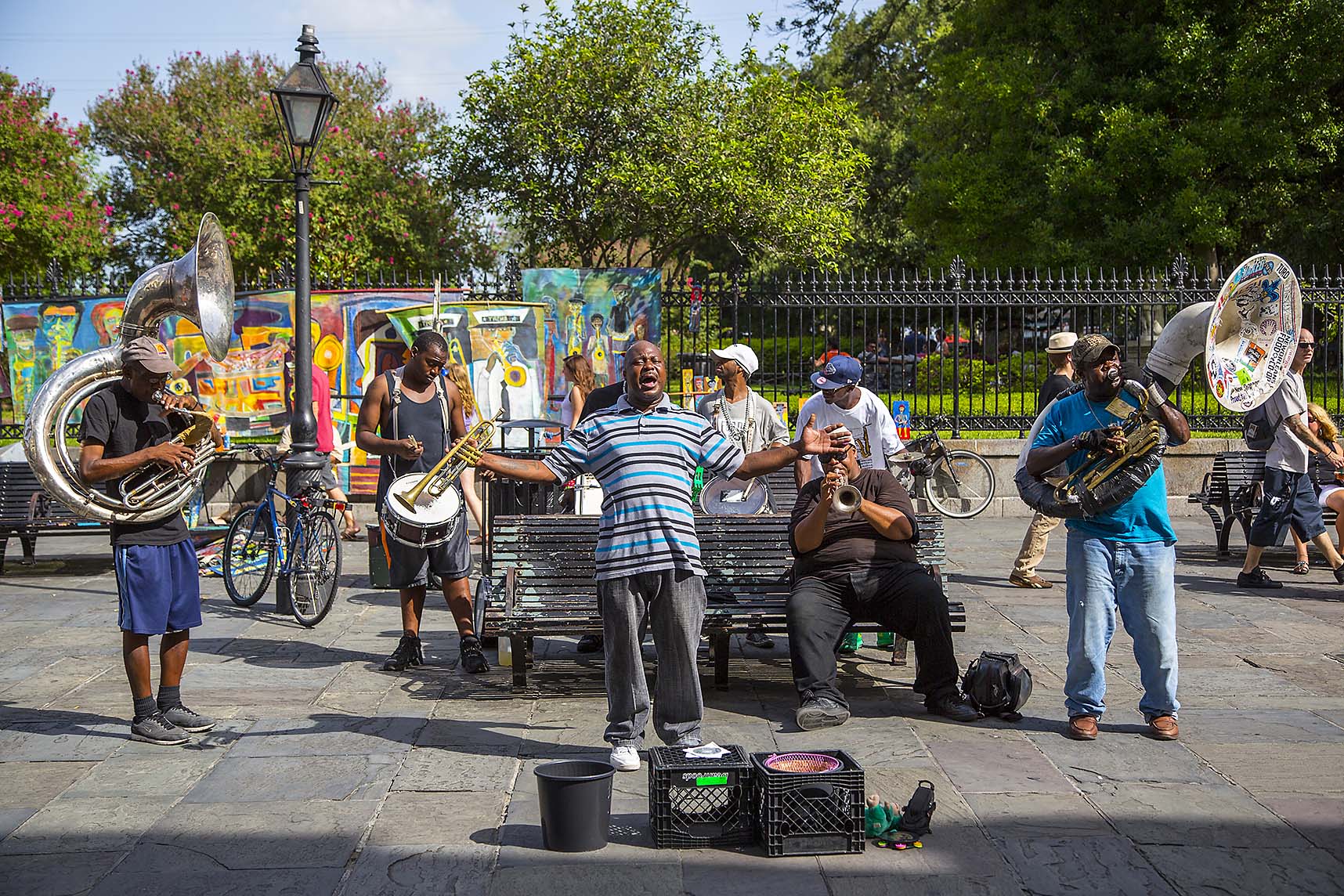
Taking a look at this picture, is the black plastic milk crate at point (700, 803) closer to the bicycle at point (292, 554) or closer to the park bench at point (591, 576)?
the park bench at point (591, 576)

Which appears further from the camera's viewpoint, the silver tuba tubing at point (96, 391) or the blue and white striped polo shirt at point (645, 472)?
the silver tuba tubing at point (96, 391)

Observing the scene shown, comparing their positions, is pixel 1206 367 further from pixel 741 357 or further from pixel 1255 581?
pixel 1255 581

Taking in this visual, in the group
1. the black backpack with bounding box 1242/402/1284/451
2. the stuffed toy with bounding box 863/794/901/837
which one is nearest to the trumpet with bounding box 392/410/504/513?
the stuffed toy with bounding box 863/794/901/837

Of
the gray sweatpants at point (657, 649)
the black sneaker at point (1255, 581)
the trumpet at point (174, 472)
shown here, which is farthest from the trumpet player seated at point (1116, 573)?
the black sneaker at point (1255, 581)

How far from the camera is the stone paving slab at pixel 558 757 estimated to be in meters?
4.02

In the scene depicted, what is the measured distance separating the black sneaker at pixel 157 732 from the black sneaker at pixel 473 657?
1.68 m

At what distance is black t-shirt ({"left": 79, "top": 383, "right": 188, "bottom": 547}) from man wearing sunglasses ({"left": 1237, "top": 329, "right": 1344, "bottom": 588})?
790 centimetres

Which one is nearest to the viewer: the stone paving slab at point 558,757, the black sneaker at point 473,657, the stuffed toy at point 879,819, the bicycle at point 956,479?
the stone paving slab at point 558,757

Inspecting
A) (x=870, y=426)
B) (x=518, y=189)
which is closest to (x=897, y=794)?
(x=870, y=426)

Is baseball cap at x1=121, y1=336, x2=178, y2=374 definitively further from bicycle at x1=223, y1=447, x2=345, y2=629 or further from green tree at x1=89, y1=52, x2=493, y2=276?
green tree at x1=89, y1=52, x2=493, y2=276

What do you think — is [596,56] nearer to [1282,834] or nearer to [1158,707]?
[1158,707]

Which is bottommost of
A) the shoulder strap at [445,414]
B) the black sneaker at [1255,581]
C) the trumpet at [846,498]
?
the black sneaker at [1255,581]

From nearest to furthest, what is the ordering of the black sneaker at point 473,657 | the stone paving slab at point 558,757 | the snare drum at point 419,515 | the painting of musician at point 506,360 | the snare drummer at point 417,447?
the stone paving slab at point 558,757 < the snare drum at point 419,515 < the snare drummer at point 417,447 < the black sneaker at point 473,657 < the painting of musician at point 506,360

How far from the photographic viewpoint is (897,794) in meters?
4.74
